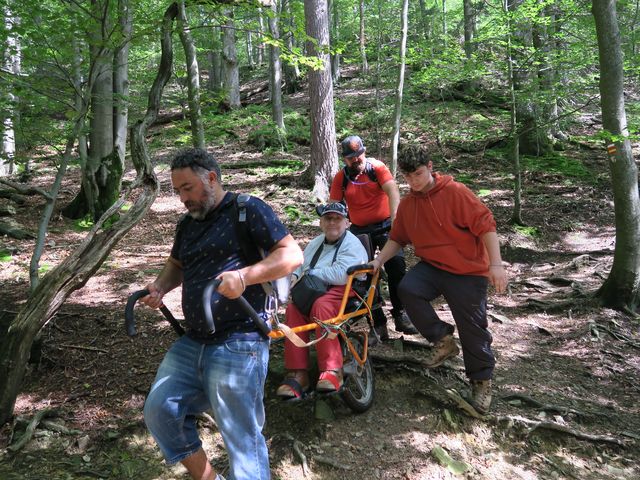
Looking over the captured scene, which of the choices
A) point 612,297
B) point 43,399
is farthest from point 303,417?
point 612,297

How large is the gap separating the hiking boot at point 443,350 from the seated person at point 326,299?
0.94m

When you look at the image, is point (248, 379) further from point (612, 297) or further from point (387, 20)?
point (387, 20)

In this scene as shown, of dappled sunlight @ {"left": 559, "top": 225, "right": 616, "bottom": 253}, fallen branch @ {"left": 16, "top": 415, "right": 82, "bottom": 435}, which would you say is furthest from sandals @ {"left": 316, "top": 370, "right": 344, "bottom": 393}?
dappled sunlight @ {"left": 559, "top": 225, "right": 616, "bottom": 253}

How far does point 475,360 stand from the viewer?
13.1 feet

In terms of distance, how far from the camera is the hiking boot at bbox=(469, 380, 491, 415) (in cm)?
407

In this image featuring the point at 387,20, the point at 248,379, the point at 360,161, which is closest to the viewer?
the point at 248,379

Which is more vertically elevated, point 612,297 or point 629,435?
point 612,297

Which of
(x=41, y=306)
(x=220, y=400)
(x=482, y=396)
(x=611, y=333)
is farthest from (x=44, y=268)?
(x=611, y=333)

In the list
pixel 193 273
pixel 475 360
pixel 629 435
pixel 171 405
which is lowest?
pixel 629 435

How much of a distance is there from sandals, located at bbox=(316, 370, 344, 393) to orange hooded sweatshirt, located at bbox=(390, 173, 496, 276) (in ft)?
4.24

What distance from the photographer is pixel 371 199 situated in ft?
16.3

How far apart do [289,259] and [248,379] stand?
66 centimetres

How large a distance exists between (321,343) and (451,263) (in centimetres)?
127

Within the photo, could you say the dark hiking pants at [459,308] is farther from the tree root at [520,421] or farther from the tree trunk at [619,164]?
the tree trunk at [619,164]
